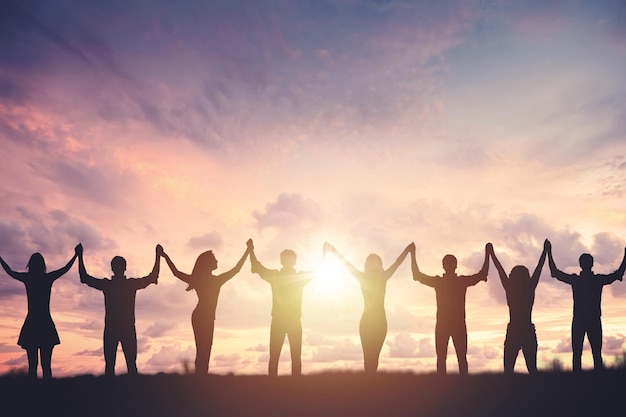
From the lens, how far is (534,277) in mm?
18203

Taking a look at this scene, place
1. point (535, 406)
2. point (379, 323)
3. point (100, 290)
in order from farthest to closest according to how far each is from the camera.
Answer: point (100, 290) < point (379, 323) < point (535, 406)

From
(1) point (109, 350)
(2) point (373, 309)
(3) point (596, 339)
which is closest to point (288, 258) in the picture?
(2) point (373, 309)

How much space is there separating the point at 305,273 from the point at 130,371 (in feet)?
16.9

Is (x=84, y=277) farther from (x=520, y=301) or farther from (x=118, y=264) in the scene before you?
(x=520, y=301)

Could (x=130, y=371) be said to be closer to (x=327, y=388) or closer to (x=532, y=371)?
(x=327, y=388)

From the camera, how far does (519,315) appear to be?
17859mm

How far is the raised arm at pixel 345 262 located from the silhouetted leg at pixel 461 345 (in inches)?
107

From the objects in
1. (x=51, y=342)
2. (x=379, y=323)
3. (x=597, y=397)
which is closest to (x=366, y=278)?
(x=379, y=323)

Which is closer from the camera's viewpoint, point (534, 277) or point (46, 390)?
point (46, 390)

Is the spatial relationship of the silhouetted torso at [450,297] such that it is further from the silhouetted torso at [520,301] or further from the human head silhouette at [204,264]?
the human head silhouette at [204,264]

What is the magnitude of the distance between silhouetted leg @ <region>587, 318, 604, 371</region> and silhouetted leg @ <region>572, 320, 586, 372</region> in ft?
0.62

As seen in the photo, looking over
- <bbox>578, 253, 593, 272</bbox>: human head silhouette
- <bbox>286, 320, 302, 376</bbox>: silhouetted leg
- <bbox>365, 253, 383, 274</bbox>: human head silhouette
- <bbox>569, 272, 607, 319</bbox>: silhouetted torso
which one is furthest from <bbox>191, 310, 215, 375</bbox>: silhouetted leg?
<bbox>578, 253, 593, 272</bbox>: human head silhouette

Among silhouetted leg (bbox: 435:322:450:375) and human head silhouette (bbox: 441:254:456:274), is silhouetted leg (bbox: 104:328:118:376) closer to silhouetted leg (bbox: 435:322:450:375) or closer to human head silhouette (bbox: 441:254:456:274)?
silhouetted leg (bbox: 435:322:450:375)

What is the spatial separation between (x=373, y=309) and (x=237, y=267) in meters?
3.74
